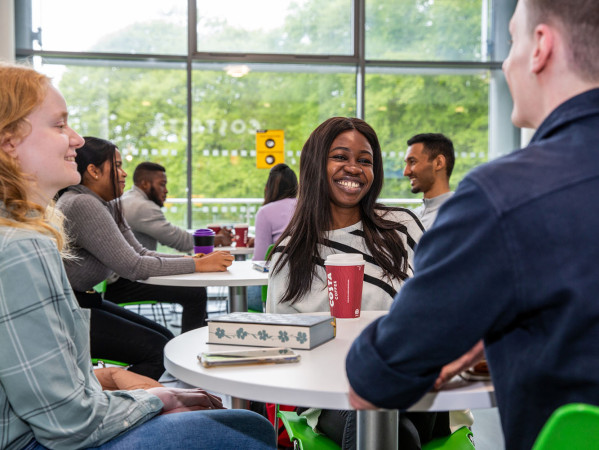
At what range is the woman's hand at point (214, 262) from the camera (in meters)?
2.99

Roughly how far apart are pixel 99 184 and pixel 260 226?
1.32 metres

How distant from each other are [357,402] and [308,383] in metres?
0.18

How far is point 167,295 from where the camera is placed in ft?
13.2

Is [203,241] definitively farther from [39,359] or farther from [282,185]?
[39,359]

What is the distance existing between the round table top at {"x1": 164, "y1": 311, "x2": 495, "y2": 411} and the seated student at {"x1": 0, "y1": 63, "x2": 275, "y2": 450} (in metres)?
0.14

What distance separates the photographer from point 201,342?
1.45 meters

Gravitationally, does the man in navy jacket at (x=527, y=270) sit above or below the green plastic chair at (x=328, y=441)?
above

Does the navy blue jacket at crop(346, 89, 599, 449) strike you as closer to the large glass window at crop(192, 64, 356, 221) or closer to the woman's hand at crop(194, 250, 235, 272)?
the woman's hand at crop(194, 250, 235, 272)

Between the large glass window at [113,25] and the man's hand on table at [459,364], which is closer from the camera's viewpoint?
the man's hand on table at [459,364]

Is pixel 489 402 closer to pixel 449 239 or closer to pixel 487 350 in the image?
pixel 487 350

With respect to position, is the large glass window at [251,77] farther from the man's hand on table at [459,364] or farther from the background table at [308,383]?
the man's hand on table at [459,364]

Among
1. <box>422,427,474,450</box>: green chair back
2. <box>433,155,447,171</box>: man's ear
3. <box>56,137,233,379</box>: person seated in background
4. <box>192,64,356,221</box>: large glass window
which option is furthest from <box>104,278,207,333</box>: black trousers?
<box>192,64,356,221</box>: large glass window

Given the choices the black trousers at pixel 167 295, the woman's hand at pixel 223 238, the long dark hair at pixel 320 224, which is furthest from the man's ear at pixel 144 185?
the long dark hair at pixel 320 224

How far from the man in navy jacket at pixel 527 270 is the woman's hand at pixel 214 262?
215 centimetres
